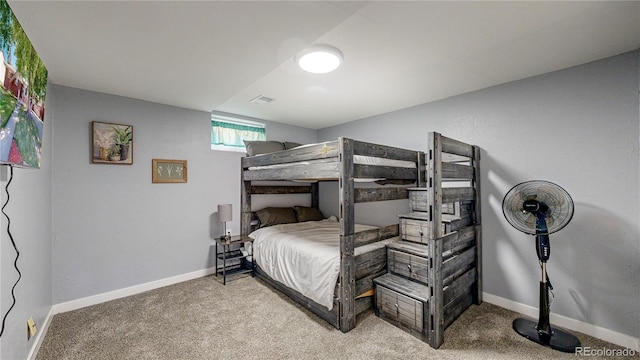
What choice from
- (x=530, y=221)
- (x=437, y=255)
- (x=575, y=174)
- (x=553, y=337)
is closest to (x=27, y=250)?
(x=437, y=255)

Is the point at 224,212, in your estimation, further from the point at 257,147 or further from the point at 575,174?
the point at 575,174

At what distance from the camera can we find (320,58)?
208 centimetres

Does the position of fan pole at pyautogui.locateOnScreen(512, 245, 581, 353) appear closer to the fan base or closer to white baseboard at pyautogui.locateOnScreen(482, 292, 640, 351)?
the fan base

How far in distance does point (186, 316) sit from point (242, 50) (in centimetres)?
254

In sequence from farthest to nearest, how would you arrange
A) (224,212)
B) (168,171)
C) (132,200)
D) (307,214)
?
(307,214) < (224,212) < (168,171) < (132,200)

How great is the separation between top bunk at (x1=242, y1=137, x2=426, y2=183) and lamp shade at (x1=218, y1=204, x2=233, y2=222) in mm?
799

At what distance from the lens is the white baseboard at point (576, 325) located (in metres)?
2.03

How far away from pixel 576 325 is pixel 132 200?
4744mm

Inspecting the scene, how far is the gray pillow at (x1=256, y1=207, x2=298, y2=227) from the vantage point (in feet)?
12.7

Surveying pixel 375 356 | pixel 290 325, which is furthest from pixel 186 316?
pixel 375 356

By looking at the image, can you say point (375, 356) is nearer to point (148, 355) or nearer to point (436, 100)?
point (148, 355)

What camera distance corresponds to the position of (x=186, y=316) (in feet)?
8.20

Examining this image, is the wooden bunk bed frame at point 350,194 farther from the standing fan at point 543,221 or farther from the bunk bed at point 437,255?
the standing fan at point 543,221

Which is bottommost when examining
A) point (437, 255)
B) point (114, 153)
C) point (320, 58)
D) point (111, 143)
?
point (437, 255)
